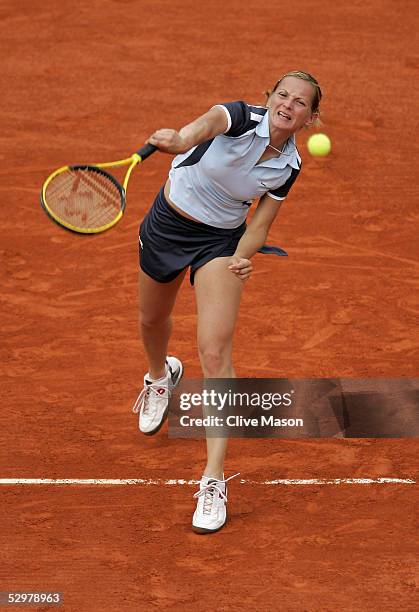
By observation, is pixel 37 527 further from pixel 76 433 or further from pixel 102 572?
pixel 76 433

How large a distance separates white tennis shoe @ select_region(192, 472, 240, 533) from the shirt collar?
66.4 inches

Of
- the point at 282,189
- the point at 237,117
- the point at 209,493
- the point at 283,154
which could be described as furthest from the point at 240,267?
the point at 209,493

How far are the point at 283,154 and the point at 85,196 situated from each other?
41.5 inches

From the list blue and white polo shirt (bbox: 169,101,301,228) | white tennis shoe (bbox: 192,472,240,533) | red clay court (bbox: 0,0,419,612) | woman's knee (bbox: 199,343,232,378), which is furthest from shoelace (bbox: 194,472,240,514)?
blue and white polo shirt (bbox: 169,101,301,228)

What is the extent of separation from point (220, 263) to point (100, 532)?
1.54m

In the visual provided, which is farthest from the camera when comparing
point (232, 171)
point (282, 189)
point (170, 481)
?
point (170, 481)

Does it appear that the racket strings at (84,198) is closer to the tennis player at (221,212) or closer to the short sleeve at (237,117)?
the tennis player at (221,212)

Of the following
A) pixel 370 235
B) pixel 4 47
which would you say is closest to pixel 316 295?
pixel 370 235

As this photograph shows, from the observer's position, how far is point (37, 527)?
5863 mm

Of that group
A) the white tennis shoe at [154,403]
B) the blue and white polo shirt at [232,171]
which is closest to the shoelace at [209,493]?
the white tennis shoe at [154,403]

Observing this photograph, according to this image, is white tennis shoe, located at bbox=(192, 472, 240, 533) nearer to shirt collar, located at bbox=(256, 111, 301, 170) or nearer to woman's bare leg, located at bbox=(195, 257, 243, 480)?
woman's bare leg, located at bbox=(195, 257, 243, 480)

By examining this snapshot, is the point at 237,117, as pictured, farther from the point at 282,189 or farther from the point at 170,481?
the point at 170,481

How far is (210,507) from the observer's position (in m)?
5.88

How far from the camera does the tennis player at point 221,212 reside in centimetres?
574
